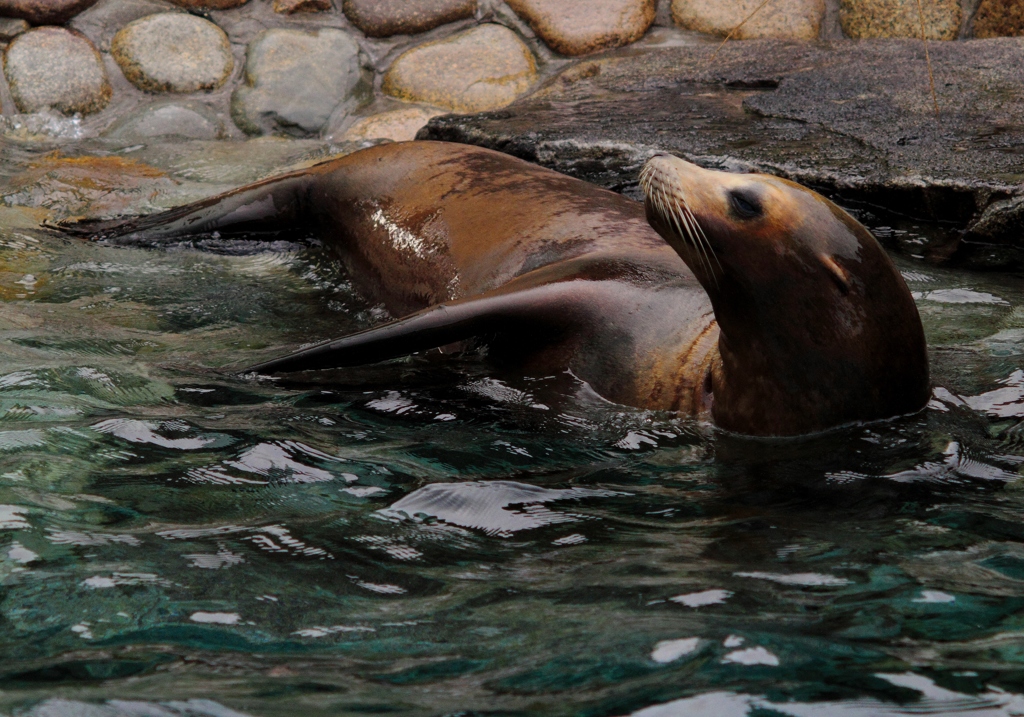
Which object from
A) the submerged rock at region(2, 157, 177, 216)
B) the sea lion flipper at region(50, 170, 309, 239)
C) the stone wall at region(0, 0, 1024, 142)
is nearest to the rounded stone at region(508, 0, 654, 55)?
the stone wall at region(0, 0, 1024, 142)

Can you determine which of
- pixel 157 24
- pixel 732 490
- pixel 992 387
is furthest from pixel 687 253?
Result: pixel 157 24

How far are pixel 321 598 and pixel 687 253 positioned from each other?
1.65 meters

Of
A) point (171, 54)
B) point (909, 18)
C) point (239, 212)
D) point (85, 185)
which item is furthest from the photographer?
point (909, 18)

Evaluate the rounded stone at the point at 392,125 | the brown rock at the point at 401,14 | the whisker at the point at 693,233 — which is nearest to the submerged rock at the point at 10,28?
the brown rock at the point at 401,14

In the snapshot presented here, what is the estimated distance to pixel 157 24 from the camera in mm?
8070

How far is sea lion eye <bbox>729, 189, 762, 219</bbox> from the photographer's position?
10.1ft

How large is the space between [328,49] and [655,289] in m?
5.20

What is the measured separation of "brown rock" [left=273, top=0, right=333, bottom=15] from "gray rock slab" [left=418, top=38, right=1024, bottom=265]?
205 centimetres

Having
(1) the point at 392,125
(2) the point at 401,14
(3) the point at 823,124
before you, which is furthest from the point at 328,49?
(3) the point at 823,124

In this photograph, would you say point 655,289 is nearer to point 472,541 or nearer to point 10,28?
point 472,541

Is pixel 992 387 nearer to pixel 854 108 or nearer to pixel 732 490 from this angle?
pixel 732 490

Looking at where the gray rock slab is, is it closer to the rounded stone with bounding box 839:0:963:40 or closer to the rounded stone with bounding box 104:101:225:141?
the rounded stone with bounding box 839:0:963:40

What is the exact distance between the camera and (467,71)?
8086 millimetres

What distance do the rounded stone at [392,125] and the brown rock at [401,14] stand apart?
2.51 ft
